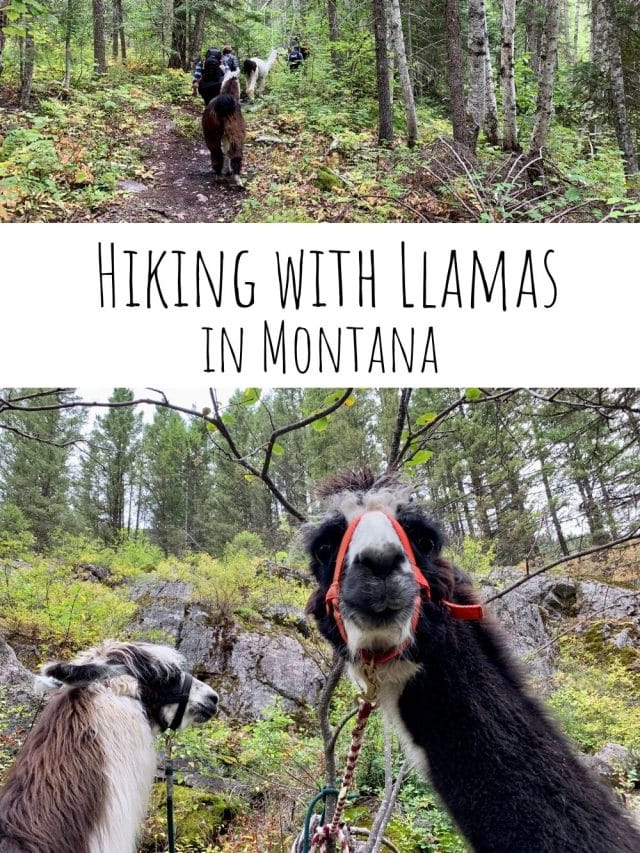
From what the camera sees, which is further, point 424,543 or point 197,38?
point 197,38

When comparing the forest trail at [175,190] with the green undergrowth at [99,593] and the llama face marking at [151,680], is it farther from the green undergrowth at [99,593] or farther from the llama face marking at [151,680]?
the llama face marking at [151,680]

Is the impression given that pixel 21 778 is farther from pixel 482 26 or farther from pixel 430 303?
pixel 482 26

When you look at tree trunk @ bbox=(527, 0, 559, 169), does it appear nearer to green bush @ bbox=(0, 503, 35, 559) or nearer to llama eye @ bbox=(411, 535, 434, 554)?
llama eye @ bbox=(411, 535, 434, 554)

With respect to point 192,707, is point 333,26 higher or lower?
higher

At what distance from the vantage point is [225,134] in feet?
27.4

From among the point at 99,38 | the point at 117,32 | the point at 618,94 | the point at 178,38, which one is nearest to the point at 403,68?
the point at 618,94

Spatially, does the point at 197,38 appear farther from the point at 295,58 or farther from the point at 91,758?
the point at 91,758

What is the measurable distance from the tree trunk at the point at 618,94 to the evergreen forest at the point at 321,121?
0.03 meters

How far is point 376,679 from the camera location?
1.53 meters

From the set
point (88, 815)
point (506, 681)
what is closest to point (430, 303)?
point (506, 681)

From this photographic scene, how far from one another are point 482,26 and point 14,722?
30.8ft

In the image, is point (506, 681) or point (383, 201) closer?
point (506, 681)

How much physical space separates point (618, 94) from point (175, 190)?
645cm

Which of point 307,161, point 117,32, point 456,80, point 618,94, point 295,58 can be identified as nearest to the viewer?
point 456,80
